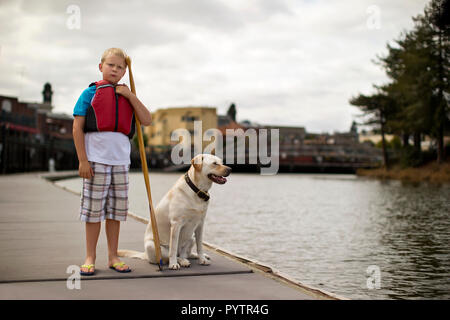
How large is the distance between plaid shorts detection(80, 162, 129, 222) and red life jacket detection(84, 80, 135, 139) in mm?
356

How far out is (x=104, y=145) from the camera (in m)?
4.71

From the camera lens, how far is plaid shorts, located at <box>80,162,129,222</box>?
471cm

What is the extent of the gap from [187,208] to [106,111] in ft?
4.01

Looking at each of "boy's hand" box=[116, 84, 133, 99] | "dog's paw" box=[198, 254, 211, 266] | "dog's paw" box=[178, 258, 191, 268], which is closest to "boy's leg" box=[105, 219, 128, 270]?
"dog's paw" box=[178, 258, 191, 268]

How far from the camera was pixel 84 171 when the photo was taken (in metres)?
4.62

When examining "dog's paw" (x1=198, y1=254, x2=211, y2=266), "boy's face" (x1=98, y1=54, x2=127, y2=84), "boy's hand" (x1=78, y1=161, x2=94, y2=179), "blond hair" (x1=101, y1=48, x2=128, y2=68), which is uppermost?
"blond hair" (x1=101, y1=48, x2=128, y2=68)

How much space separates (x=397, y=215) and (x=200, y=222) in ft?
33.4

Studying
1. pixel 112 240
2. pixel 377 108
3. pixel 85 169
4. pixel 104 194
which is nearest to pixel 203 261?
pixel 112 240

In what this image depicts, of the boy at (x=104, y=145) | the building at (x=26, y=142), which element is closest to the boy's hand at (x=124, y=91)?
the boy at (x=104, y=145)

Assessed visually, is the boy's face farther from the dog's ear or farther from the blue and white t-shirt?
the dog's ear
